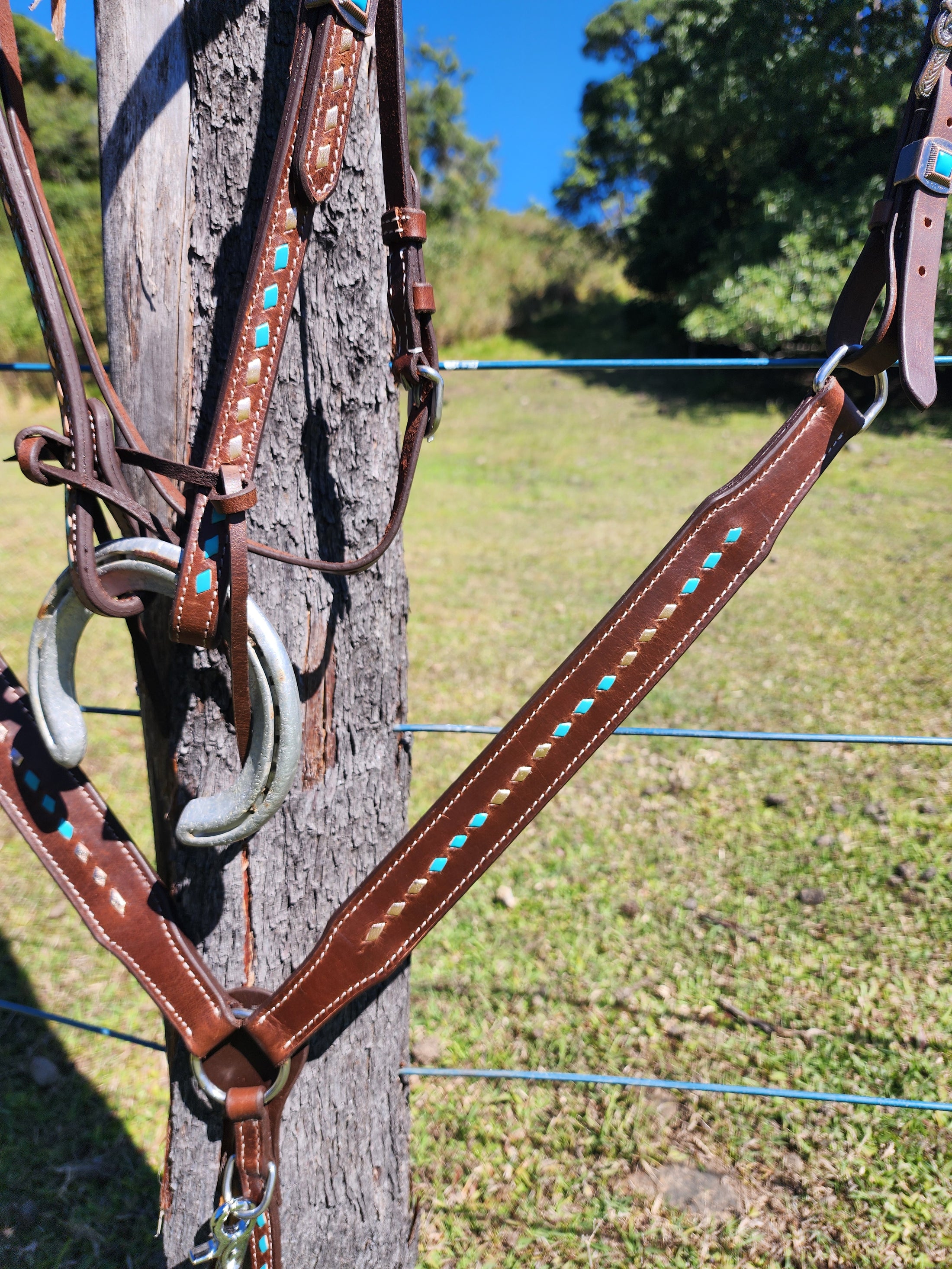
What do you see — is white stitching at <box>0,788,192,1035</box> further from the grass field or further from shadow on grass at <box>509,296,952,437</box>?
shadow on grass at <box>509,296,952,437</box>

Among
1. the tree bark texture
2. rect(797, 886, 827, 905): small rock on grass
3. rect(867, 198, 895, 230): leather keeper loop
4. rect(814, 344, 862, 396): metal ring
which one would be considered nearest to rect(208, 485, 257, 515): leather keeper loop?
the tree bark texture

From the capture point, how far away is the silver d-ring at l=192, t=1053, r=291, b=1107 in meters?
1.01

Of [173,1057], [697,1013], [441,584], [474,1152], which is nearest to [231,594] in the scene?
[173,1057]

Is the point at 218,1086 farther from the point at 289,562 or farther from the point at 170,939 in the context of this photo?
the point at 289,562

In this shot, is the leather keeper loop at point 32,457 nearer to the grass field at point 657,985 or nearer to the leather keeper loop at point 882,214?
A: the leather keeper loop at point 882,214

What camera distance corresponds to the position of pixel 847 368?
0.96 metres

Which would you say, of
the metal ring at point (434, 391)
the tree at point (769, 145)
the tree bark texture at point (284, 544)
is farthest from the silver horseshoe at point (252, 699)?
the tree at point (769, 145)

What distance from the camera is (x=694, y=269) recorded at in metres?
12.9

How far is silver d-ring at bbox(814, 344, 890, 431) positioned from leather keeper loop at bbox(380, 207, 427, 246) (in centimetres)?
47

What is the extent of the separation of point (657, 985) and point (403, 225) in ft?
6.45

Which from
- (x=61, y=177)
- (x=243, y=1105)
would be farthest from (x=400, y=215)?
(x=61, y=177)

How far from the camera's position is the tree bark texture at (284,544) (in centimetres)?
88

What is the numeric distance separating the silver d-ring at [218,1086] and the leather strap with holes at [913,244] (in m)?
1.09

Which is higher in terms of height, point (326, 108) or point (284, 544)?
point (326, 108)
